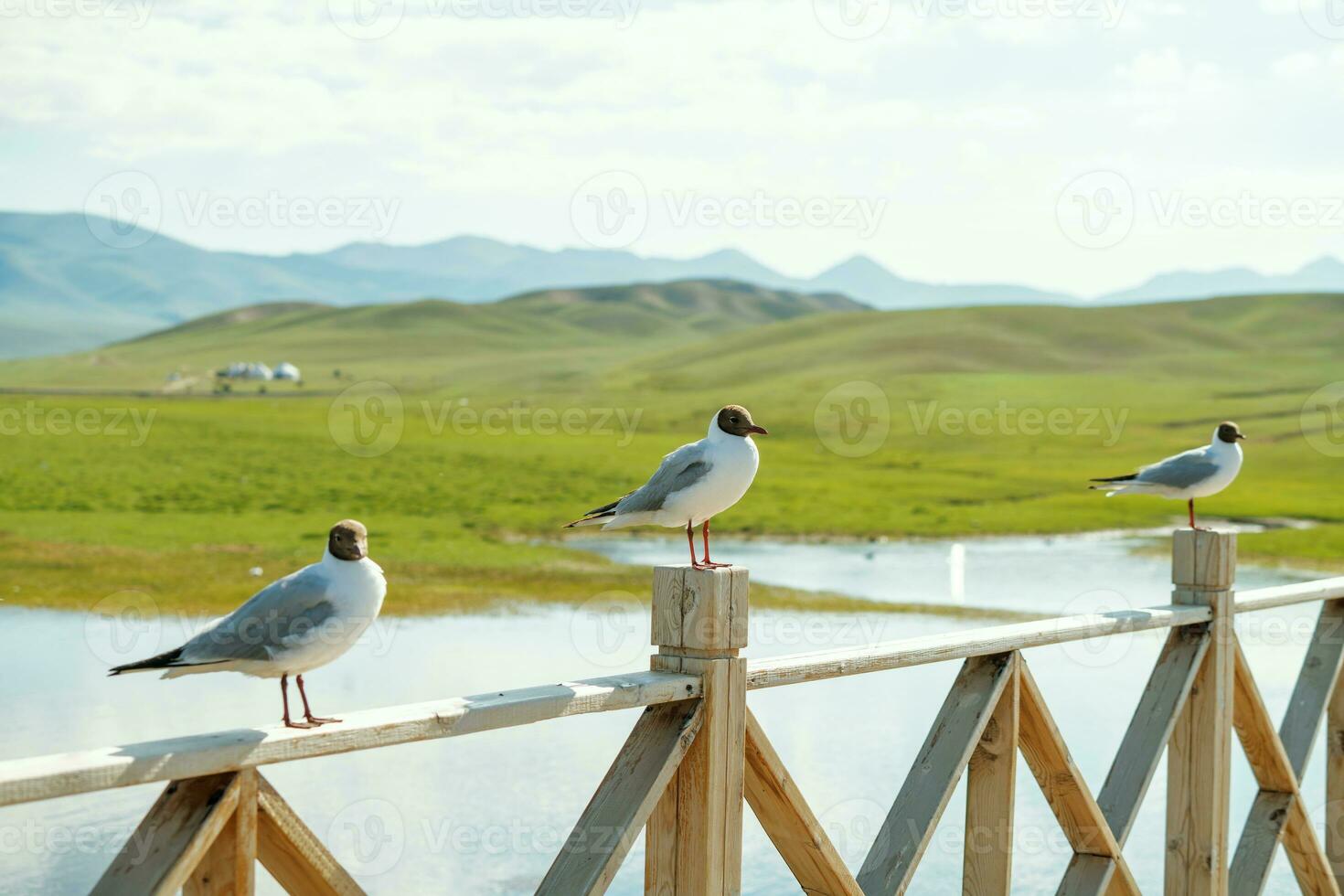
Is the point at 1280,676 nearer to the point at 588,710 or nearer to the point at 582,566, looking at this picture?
the point at 582,566

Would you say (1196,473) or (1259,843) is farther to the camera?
(1196,473)

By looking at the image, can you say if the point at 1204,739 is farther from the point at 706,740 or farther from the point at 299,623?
the point at 299,623

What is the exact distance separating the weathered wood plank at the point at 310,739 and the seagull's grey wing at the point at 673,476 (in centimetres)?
104

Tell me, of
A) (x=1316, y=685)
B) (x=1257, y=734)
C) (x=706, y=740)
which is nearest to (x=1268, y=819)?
(x=1257, y=734)

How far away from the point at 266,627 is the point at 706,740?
1306mm

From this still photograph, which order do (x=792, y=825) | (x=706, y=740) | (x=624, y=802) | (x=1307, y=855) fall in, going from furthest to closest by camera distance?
(x=1307, y=855)
(x=792, y=825)
(x=706, y=740)
(x=624, y=802)

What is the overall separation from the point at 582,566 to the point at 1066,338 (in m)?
99.8

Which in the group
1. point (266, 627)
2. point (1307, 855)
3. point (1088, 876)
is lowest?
point (1307, 855)

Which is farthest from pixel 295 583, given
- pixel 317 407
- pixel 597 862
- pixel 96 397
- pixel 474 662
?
pixel 96 397

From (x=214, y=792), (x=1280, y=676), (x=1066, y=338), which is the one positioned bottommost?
(x=1280, y=676)

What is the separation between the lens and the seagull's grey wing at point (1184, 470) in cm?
823

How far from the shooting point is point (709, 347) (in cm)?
14288

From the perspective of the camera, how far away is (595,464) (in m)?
47.4

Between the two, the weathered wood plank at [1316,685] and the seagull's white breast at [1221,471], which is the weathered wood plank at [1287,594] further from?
the seagull's white breast at [1221,471]
